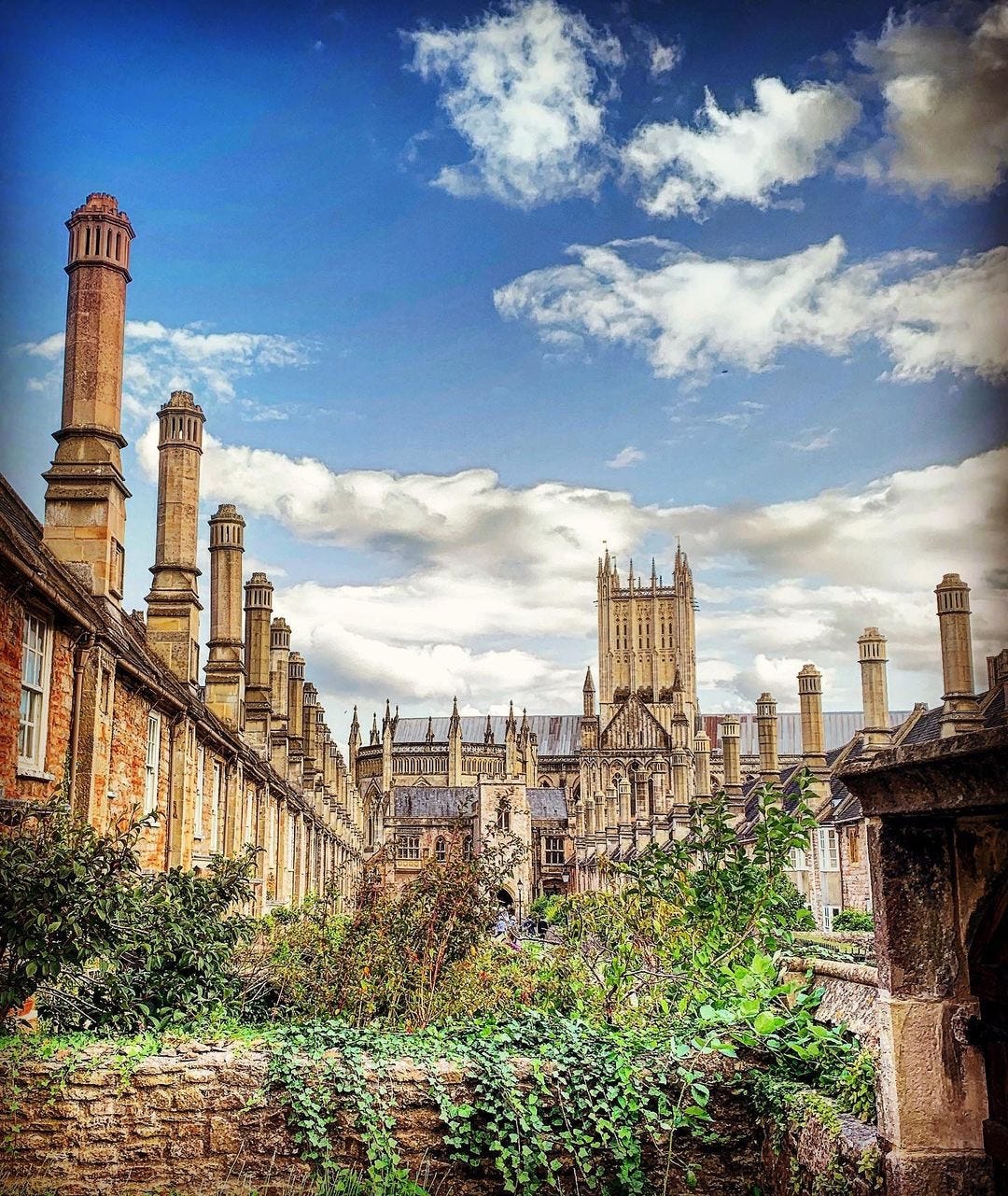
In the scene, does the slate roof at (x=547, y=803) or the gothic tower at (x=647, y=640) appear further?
the gothic tower at (x=647, y=640)

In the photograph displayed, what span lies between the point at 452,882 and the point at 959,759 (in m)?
8.98

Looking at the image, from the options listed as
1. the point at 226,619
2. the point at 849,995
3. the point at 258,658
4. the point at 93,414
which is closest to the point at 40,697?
the point at 93,414

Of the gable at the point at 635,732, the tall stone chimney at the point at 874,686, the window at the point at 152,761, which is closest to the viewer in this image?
the window at the point at 152,761

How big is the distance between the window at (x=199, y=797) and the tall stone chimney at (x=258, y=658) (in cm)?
766

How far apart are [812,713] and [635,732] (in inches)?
2841

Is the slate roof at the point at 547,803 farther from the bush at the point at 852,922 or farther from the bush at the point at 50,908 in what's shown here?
the bush at the point at 50,908

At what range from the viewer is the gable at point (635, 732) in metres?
109

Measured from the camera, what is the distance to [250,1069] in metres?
7.52

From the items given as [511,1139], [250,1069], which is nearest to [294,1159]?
[250,1069]

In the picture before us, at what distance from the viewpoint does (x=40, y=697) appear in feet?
36.1

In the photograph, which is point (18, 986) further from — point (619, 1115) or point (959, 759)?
point (959, 759)

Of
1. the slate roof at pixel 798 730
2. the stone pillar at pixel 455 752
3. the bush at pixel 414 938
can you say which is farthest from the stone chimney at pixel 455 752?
the bush at pixel 414 938

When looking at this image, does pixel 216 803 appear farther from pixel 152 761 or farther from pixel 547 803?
pixel 547 803

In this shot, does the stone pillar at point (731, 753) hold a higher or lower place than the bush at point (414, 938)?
higher
